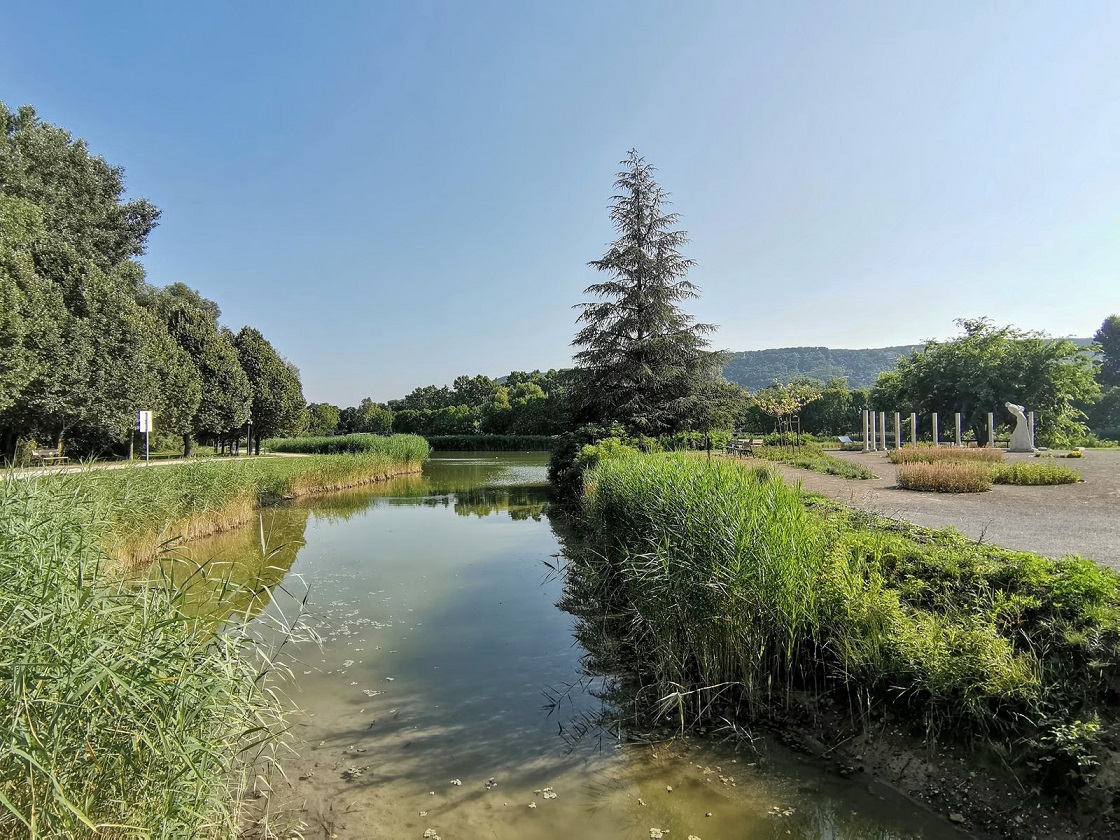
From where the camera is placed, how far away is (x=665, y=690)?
497 cm

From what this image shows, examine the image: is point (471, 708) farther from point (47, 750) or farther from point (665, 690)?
point (47, 750)

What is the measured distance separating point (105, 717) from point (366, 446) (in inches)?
1223

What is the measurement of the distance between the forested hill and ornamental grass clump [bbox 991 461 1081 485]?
12530 cm

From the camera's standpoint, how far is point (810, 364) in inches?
5709

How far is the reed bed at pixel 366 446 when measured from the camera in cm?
3180

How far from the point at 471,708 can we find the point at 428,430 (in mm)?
68961

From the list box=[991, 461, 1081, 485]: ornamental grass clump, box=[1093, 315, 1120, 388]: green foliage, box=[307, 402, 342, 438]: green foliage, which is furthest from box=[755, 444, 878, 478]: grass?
box=[1093, 315, 1120, 388]: green foliage

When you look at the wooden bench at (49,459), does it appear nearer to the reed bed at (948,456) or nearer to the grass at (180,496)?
the grass at (180,496)

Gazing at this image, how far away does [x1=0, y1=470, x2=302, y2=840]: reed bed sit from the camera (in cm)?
229

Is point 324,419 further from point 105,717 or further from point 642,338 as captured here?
point 105,717

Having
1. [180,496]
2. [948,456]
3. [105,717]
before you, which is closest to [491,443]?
[948,456]

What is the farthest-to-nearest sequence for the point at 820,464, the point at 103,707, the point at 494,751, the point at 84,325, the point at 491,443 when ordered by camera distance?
the point at 491,443 < the point at 84,325 < the point at 820,464 < the point at 494,751 < the point at 103,707

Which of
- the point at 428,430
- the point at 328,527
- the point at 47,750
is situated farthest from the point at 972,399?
the point at 428,430

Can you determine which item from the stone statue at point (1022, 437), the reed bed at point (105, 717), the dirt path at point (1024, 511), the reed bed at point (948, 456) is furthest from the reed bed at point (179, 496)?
the stone statue at point (1022, 437)
